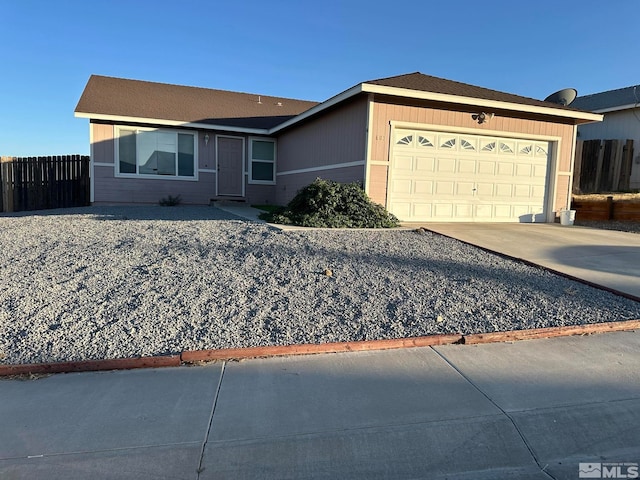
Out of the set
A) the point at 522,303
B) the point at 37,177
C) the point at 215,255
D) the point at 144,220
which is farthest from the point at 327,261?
the point at 37,177

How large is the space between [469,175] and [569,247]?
3.74m

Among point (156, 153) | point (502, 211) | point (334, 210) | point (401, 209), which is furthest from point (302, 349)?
point (156, 153)

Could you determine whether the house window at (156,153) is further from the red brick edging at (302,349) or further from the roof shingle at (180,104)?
the red brick edging at (302,349)

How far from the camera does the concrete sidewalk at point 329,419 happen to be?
2.66m

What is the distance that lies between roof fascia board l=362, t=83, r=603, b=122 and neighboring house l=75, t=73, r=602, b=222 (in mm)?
26

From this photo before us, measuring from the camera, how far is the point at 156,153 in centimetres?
1608

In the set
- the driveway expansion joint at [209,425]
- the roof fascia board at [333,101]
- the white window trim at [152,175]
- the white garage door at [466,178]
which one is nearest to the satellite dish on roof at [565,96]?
the white garage door at [466,178]

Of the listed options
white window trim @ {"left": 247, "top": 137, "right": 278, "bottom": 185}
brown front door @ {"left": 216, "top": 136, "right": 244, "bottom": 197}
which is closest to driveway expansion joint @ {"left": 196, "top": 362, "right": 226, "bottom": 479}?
brown front door @ {"left": 216, "top": 136, "right": 244, "bottom": 197}

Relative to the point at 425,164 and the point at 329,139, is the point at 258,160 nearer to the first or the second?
the point at 329,139

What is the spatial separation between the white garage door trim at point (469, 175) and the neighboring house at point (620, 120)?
7.89 m

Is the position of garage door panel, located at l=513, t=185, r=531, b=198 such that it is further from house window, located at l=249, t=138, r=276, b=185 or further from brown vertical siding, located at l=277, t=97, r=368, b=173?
house window, located at l=249, t=138, r=276, b=185

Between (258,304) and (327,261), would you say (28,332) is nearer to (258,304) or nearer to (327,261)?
(258,304)

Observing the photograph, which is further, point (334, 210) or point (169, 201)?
point (169, 201)

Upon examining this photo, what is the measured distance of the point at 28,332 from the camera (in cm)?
429
